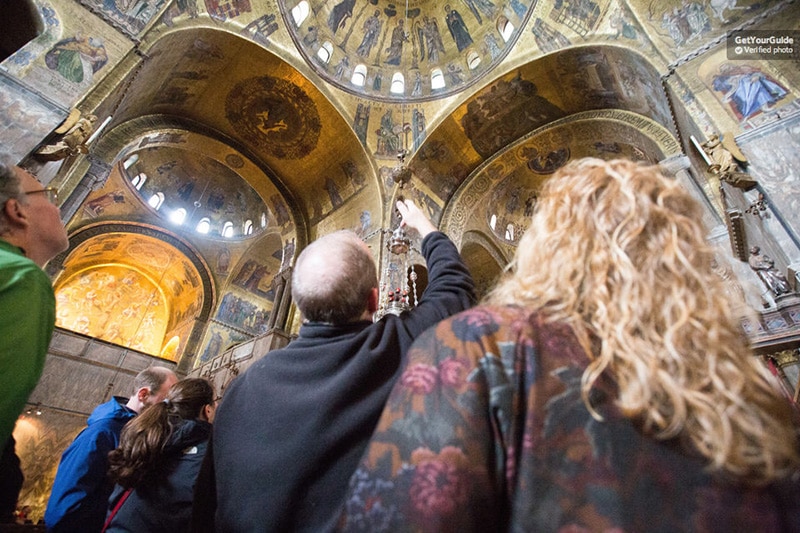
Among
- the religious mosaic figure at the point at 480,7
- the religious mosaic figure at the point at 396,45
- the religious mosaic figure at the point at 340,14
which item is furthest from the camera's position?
the religious mosaic figure at the point at 396,45

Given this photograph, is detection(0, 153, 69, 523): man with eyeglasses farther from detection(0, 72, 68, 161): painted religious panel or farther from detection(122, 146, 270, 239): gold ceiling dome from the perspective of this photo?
detection(122, 146, 270, 239): gold ceiling dome

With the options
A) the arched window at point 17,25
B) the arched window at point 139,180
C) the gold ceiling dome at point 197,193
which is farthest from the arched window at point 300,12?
the arched window at point 139,180

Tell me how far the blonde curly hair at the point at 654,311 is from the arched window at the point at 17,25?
8.23m

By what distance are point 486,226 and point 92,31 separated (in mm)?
11172

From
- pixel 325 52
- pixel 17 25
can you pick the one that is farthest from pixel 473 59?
pixel 17 25

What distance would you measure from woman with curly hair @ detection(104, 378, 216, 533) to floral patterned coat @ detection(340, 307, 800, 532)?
5.25ft

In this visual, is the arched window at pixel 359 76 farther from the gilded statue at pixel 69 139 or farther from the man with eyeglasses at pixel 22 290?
the man with eyeglasses at pixel 22 290

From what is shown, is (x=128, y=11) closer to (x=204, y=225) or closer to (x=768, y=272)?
(x=204, y=225)

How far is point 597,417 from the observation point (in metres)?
0.61

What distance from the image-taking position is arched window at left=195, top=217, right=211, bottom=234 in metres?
16.0

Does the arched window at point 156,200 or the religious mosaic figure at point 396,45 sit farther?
the arched window at point 156,200

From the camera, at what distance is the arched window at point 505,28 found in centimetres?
1066

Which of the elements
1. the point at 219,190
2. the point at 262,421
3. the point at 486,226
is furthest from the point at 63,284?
the point at 262,421

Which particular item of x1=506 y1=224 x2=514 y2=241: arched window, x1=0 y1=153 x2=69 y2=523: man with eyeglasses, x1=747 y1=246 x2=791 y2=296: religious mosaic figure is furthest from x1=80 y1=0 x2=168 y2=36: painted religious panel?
x1=506 y1=224 x2=514 y2=241: arched window
